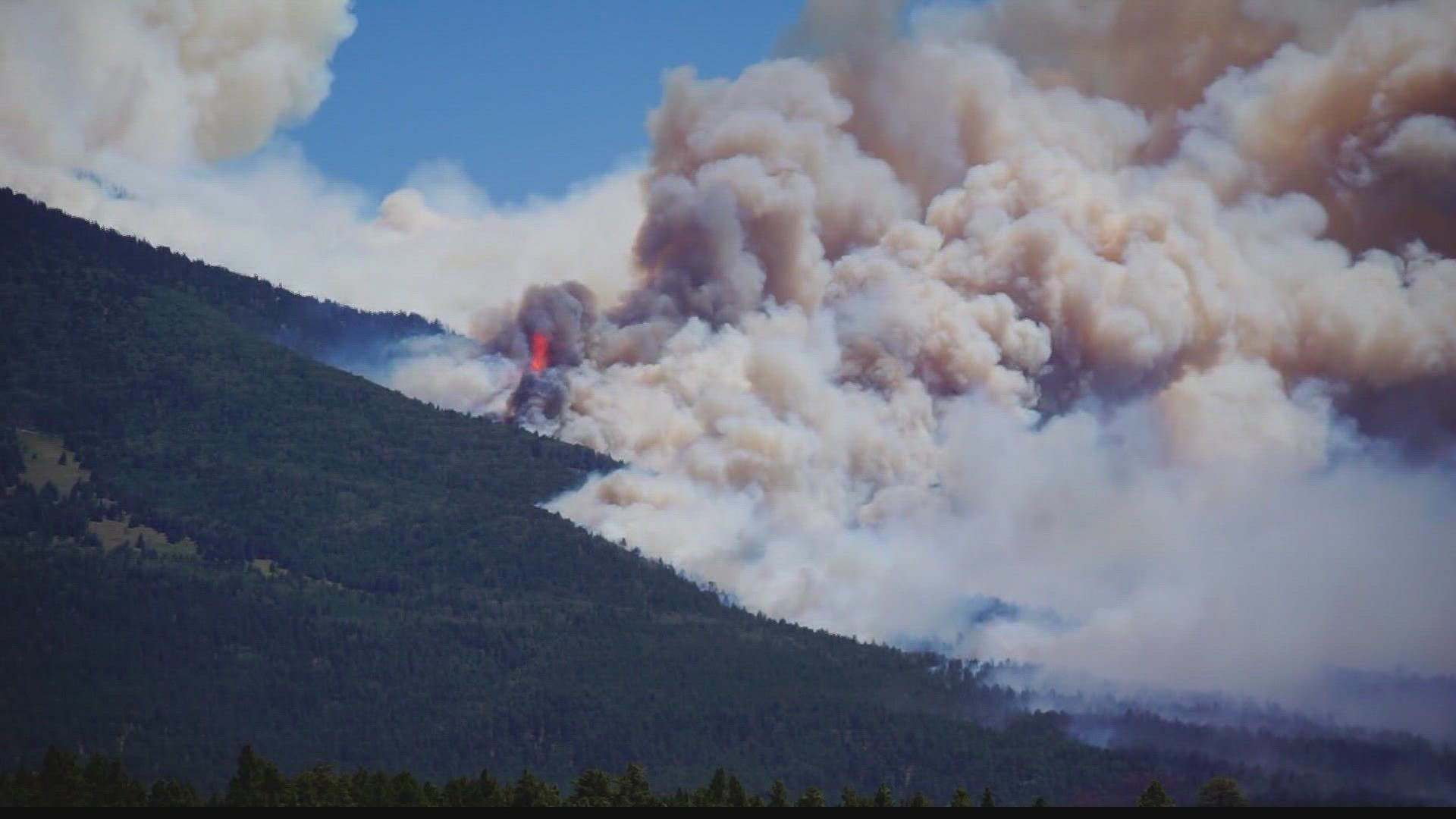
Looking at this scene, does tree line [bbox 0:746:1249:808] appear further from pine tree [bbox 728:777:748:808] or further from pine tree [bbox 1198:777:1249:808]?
pine tree [bbox 1198:777:1249:808]

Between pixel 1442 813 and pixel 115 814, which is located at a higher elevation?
pixel 1442 813

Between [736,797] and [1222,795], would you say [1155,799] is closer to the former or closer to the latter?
[736,797]

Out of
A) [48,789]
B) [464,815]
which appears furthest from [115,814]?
[48,789]

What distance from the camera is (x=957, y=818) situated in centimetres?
11831

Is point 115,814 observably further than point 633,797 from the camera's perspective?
No

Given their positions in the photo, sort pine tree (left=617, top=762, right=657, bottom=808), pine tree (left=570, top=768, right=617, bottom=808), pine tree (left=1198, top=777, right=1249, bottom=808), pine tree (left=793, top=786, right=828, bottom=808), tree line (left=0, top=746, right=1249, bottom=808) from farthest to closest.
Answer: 1. pine tree (left=1198, top=777, right=1249, bottom=808)
2. pine tree (left=793, top=786, right=828, bottom=808)
3. pine tree (left=570, top=768, right=617, bottom=808)
4. pine tree (left=617, top=762, right=657, bottom=808)
5. tree line (left=0, top=746, right=1249, bottom=808)

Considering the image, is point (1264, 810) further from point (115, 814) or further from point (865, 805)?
point (115, 814)

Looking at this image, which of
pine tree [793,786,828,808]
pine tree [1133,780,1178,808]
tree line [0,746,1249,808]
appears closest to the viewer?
tree line [0,746,1249,808]

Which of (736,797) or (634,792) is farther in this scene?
(634,792)

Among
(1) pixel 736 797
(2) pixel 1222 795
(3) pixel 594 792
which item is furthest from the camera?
(2) pixel 1222 795

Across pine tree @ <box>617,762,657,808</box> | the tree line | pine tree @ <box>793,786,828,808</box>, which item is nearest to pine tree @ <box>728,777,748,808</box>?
the tree line

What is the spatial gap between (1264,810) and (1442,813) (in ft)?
92.1

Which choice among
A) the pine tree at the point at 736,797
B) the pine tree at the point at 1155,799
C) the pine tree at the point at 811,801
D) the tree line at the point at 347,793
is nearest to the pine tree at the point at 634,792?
the tree line at the point at 347,793

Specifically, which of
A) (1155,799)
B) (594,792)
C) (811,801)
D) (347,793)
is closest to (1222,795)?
(1155,799)
